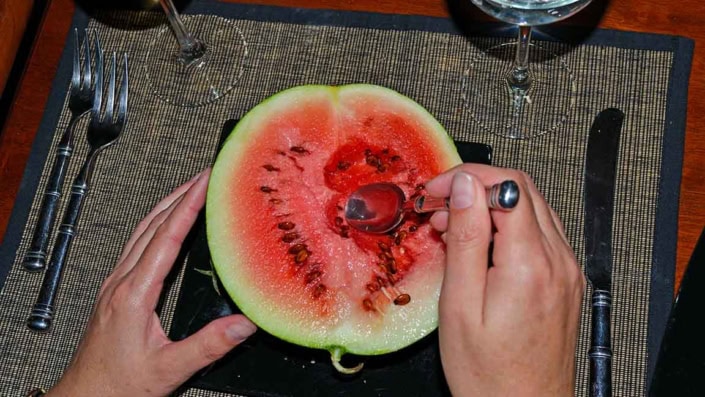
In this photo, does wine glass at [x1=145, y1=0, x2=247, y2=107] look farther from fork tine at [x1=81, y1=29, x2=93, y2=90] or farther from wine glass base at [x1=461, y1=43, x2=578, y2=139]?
wine glass base at [x1=461, y1=43, x2=578, y2=139]

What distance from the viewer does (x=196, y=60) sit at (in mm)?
1385

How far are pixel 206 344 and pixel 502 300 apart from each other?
363mm

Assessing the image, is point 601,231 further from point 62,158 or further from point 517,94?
point 62,158

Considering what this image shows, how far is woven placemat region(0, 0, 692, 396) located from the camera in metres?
1.19

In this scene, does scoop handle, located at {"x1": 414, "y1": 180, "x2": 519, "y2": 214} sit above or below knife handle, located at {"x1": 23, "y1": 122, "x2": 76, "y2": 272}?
above

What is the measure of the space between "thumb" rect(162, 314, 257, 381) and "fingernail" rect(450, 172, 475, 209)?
0.32 m

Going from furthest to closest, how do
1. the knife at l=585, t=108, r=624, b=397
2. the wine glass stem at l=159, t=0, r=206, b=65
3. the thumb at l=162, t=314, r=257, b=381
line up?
the wine glass stem at l=159, t=0, r=206, b=65, the knife at l=585, t=108, r=624, b=397, the thumb at l=162, t=314, r=257, b=381

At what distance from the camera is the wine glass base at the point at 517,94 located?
1.27m

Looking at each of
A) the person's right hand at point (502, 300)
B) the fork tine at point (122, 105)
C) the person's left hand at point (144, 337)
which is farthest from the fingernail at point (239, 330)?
the fork tine at point (122, 105)

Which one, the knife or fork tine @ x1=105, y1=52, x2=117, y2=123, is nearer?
the knife

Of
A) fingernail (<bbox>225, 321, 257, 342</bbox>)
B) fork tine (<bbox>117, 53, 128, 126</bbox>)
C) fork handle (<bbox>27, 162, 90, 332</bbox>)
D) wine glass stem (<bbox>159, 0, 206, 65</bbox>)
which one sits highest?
wine glass stem (<bbox>159, 0, 206, 65</bbox>)

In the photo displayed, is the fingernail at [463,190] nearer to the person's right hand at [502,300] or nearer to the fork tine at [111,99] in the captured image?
the person's right hand at [502,300]

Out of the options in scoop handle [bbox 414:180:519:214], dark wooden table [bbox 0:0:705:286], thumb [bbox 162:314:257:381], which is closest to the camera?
scoop handle [bbox 414:180:519:214]

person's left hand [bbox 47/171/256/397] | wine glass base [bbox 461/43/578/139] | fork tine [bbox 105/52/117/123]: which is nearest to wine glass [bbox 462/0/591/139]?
wine glass base [bbox 461/43/578/139]
